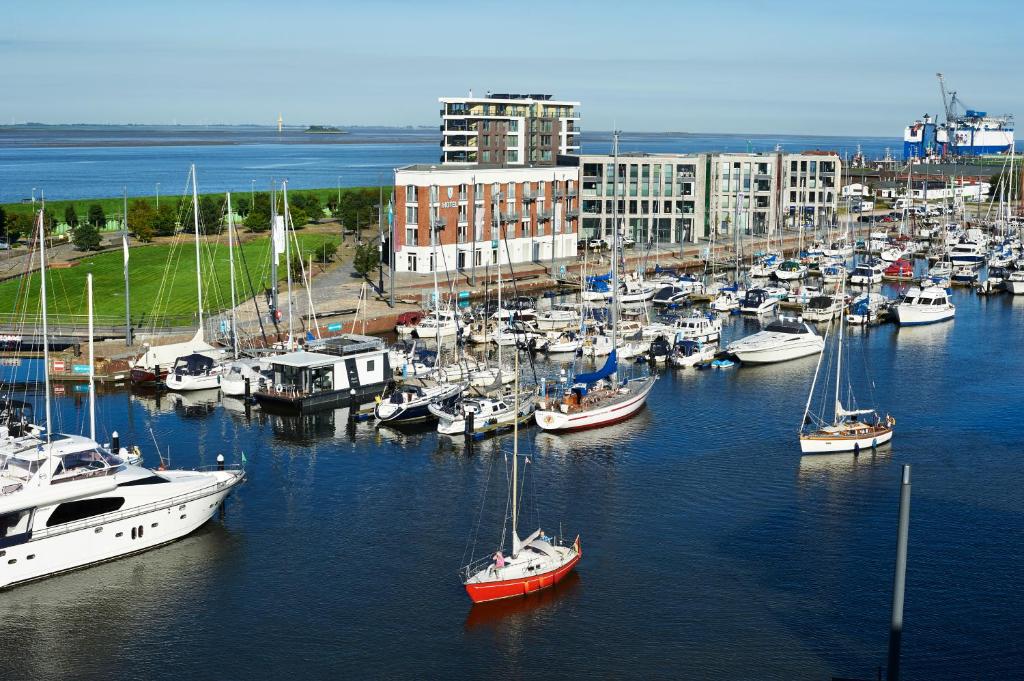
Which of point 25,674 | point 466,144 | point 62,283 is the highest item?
point 466,144

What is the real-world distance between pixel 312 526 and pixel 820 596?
1613cm

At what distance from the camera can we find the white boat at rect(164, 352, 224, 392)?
186 feet

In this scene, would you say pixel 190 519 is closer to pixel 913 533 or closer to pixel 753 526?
pixel 753 526

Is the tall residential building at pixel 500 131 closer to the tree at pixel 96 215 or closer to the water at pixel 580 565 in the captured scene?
the tree at pixel 96 215

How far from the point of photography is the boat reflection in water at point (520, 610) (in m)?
31.7

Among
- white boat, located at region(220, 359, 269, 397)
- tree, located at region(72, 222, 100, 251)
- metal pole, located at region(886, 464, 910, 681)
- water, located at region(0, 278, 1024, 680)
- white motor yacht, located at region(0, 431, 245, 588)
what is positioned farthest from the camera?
tree, located at region(72, 222, 100, 251)

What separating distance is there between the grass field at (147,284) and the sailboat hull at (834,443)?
1432 inches

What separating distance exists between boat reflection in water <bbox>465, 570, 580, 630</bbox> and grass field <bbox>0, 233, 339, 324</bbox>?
39705 millimetres

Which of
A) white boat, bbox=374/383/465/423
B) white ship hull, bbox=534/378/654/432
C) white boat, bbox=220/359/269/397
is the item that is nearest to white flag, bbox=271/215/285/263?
white boat, bbox=220/359/269/397

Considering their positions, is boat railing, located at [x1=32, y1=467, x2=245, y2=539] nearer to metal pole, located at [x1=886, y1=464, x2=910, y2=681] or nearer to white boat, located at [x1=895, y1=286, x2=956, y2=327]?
metal pole, located at [x1=886, y1=464, x2=910, y2=681]

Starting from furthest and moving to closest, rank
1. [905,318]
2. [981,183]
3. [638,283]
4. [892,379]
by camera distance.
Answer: [981,183] → [638,283] → [905,318] → [892,379]

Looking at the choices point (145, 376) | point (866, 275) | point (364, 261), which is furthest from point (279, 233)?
point (866, 275)

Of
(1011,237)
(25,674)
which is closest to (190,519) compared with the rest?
(25,674)

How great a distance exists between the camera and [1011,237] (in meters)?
121
